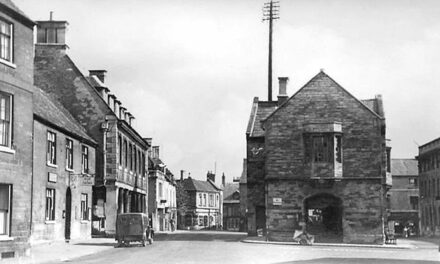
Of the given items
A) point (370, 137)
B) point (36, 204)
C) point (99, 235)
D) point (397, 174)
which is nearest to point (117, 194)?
point (99, 235)

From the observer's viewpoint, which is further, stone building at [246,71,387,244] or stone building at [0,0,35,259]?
stone building at [246,71,387,244]

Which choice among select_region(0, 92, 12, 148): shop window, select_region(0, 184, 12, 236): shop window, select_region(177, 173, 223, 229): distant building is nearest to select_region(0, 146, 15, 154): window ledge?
select_region(0, 92, 12, 148): shop window

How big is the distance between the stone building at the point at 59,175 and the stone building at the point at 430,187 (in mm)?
36791

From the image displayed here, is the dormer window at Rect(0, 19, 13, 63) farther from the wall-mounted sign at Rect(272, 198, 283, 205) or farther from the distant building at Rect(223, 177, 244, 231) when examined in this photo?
the distant building at Rect(223, 177, 244, 231)

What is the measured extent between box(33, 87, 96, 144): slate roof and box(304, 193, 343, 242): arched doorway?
49.3 ft

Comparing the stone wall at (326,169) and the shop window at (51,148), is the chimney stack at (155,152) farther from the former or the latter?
the shop window at (51,148)

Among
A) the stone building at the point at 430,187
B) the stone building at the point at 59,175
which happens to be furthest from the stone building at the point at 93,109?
the stone building at the point at 430,187

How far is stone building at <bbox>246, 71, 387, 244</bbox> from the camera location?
134ft

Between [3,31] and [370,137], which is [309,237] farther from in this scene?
[3,31]

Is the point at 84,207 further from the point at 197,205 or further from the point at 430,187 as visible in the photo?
the point at 197,205

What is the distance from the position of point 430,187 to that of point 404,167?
55.7 ft

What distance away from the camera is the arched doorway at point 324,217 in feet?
136

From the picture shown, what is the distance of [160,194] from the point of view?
7712cm

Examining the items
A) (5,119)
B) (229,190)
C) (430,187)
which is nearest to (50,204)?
(5,119)
